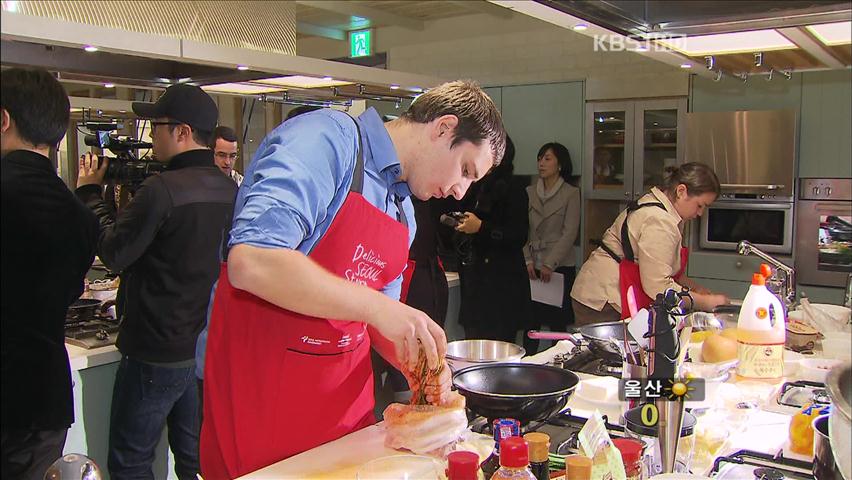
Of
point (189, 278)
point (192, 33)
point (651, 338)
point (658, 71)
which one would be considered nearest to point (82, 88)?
point (192, 33)

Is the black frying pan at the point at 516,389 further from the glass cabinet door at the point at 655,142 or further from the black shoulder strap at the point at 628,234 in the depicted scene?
the glass cabinet door at the point at 655,142

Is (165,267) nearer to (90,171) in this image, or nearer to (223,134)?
(223,134)

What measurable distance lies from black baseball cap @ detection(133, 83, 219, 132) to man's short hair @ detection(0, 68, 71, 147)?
17 centimetres

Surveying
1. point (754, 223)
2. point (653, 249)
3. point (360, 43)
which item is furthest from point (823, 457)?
point (754, 223)

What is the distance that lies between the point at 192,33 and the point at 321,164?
34 cm

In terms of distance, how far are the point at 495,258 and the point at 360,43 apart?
4.57ft

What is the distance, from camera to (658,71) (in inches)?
128

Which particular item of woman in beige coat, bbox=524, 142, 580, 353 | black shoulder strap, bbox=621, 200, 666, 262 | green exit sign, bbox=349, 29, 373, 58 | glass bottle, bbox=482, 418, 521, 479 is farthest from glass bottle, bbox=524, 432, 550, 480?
woman in beige coat, bbox=524, 142, 580, 353

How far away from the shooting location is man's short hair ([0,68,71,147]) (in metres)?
0.57

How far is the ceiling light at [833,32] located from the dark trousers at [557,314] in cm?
112

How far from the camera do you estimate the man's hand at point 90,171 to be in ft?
2.21

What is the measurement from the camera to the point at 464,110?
1156 millimetres

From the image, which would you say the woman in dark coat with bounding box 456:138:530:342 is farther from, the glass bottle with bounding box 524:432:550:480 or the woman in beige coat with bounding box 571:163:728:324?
the glass bottle with bounding box 524:432:550:480

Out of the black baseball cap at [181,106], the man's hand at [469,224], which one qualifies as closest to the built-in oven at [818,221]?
the man's hand at [469,224]
